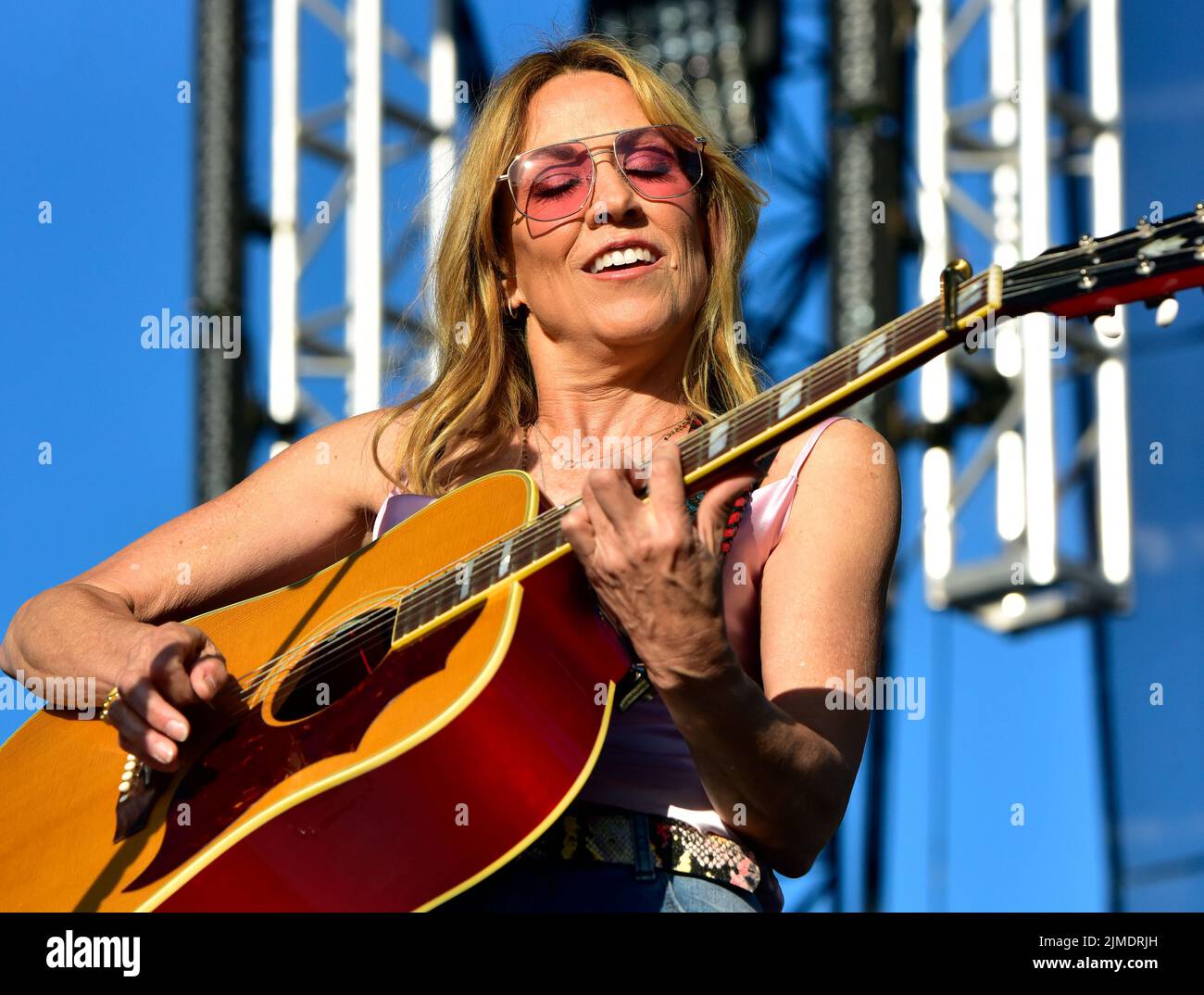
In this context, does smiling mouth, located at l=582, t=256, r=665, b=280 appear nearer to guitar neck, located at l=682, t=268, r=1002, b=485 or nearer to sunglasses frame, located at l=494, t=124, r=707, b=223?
sunglasses frame, located at l=494, t=124, r=707, b=223

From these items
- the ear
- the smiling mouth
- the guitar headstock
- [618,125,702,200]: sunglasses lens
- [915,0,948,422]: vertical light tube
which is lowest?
the guitar headstock

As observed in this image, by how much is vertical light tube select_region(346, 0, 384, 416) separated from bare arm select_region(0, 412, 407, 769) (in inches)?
126

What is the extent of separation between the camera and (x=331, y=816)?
6.54ft

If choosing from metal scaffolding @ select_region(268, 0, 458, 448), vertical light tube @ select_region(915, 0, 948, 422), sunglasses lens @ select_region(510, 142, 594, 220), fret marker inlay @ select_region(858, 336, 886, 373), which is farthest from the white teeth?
metal scaffolding @ select_region(268, 0, 458, 448)

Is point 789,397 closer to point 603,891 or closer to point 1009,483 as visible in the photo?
point 603,891

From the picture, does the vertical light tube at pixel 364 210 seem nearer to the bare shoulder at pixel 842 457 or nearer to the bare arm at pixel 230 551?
the bare arm at pixel 230 551

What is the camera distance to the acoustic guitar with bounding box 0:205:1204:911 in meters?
1.97

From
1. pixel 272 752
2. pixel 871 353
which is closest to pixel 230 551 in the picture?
pixel 272 752

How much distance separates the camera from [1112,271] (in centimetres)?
194

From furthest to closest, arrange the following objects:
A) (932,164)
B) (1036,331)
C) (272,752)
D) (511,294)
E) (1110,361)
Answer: (932,164) → (1110,361) → (1036,331) → (511,294) → (272,752)

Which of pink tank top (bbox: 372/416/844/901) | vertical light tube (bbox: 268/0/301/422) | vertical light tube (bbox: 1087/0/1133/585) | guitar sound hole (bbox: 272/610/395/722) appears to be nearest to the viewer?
pink tank top (bbox: 372/416/844/901)

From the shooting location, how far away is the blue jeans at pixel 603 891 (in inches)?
78.7

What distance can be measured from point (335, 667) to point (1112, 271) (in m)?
1.09

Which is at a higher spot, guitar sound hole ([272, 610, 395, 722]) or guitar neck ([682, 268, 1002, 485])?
guitar neck ([682, 268, 1002, 485])
